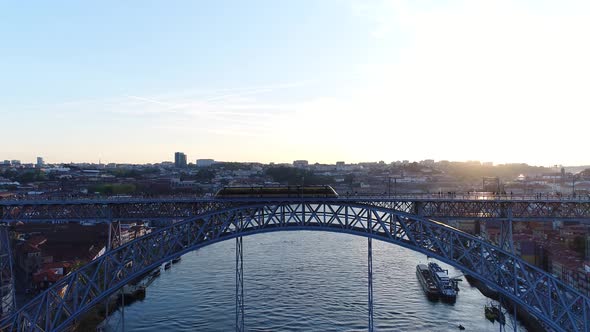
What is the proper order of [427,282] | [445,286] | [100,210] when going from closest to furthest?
[100,210] → [445,286] → [427,282]

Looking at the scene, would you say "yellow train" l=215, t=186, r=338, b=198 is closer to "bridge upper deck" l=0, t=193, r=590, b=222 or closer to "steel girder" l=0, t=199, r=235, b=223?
"bridge upper deck" l=0, t=193, r=590, b=222

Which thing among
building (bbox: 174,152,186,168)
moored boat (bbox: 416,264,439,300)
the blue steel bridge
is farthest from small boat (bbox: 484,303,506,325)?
building (bbox: 174,152,186,168)

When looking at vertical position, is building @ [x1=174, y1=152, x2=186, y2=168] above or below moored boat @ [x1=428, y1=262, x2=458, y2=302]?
above

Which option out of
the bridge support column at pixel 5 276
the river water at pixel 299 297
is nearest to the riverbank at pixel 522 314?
the river water at pixel 299 297

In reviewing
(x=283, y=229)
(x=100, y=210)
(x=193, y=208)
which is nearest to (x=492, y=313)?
(x=283, y=229)

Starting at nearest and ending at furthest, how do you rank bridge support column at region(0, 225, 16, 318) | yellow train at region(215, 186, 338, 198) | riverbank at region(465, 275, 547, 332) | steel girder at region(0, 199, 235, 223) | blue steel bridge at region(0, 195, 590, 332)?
1. blue steel bridge at region(0, 195, 590, 332)
2. yellow train at region(215, 186, 338, 198)
3. bridge support column at region(0, 225, 16, 318)
4. steel girder at region(0, 199, 235, 223)
5. riverbank at region(465, 275, 547, 332)

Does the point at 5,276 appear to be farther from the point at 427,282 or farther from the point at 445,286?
the point at 427,282
